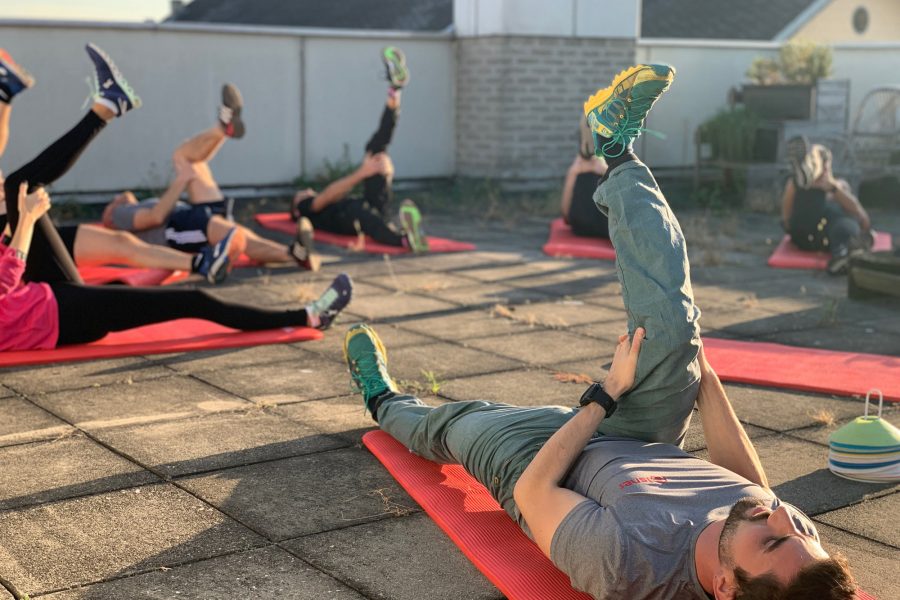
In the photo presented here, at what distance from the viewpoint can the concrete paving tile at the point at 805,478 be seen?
3.54 m

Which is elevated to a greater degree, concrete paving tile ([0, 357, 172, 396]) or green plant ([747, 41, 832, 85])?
green plant ([747, 41, 832, 85])

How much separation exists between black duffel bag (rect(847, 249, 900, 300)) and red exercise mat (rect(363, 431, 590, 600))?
407 cm

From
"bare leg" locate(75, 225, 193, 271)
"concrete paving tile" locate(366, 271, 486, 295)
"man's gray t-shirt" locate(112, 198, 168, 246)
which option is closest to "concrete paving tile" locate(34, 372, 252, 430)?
"bare leg" locate(75, 225, 193, 271)

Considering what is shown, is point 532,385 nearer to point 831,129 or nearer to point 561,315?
point 561,315

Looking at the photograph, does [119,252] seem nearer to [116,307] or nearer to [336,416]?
[116,307]

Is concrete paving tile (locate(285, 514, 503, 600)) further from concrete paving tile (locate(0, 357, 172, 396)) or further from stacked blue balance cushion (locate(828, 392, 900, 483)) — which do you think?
concrete paving tile (locate(0, 357, 172, 396))

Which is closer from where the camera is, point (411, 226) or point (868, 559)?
point (868, 559)

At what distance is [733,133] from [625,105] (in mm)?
10103

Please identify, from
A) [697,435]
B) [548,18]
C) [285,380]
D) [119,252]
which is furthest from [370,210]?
[697,435]

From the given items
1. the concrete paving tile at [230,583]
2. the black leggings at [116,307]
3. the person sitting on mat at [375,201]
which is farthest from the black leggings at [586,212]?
the concrete paving tile at [230,583]

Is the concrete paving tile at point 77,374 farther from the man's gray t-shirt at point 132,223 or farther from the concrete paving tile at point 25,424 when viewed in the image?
the man's gray t-shirt at point 132,223

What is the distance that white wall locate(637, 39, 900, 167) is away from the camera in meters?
13.9

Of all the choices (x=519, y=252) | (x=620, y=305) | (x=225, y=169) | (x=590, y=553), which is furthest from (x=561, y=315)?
(x=225, y=169)

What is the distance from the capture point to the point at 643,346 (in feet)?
9.75
